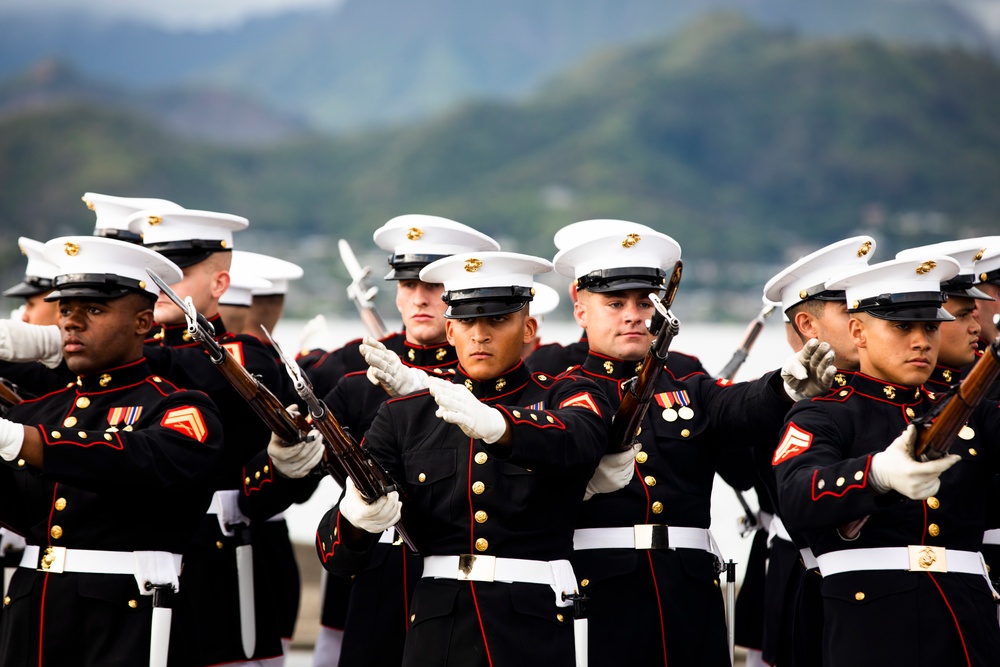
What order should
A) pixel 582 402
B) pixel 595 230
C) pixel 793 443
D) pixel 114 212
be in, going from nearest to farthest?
pixel 793 443 < pixel 582 402 < pixel 595 230 < pixel 114 212

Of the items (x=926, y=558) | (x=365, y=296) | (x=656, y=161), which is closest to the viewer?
(x=926, y=558)

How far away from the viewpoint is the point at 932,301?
4.51 metres

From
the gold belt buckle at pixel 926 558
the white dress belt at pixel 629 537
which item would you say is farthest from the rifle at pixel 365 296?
the gold belt buckle at pixel 926 558

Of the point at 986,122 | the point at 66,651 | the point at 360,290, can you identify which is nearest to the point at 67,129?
the point at 986,122

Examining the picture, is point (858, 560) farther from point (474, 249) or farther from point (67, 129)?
point (67, 129)

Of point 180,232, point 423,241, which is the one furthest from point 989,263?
point 180,232

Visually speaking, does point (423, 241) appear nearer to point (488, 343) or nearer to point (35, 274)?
point (488, 343)

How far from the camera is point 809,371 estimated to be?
15.8 feet

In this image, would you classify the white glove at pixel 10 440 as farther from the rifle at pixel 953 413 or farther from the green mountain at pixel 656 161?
the green mountain at pixel 656 161

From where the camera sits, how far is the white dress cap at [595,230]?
5.46 m

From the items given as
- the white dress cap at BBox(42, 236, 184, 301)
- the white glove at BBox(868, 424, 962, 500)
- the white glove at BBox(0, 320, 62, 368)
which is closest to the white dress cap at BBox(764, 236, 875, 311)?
the white glove at BBox(868, 424, 962, 500)

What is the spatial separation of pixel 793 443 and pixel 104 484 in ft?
8.25

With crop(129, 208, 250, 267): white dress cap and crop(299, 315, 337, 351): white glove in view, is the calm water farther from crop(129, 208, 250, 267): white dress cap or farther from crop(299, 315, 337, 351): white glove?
crop(129, 208, 250, 267): white dress cap

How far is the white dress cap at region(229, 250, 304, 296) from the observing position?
7.77 metres
